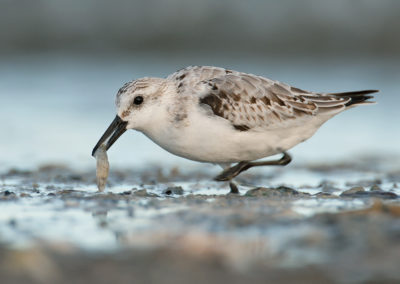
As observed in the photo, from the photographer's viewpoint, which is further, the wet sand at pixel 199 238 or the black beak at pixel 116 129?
the black beak at pixel 116 129

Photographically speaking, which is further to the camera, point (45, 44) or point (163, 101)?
point (45, 44)

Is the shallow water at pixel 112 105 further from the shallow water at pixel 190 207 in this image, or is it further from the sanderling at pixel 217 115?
the sanderling at pixel 217 115

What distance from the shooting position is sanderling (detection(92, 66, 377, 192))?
642 centimetres

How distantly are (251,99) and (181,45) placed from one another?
1721cm

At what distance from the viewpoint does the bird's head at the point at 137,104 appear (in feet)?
21.5

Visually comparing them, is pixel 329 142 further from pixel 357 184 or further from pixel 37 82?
pixel 37 82

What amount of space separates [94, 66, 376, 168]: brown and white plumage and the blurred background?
22.6ft

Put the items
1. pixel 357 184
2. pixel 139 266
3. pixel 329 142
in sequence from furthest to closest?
pixel 329 142, pixel 357 184, pixel 139 266

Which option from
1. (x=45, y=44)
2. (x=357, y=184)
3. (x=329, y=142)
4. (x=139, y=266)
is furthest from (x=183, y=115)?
(x=45, y=44)

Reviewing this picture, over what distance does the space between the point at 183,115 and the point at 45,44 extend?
17974 millimetres

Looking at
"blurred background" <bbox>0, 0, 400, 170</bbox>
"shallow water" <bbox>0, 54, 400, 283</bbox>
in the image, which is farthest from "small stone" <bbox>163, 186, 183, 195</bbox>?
"blurred background" <bbox>0, 0, 400, 170</bbox>

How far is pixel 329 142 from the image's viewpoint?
11109mm

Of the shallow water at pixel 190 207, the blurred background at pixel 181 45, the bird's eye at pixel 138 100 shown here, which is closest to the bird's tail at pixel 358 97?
the shallow water at pixel 190 207

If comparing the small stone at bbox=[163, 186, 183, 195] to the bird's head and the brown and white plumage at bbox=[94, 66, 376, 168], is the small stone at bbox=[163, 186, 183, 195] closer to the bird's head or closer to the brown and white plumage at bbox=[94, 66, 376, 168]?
the brown and white plumage at bbox=[94, 66, 376, 168]
